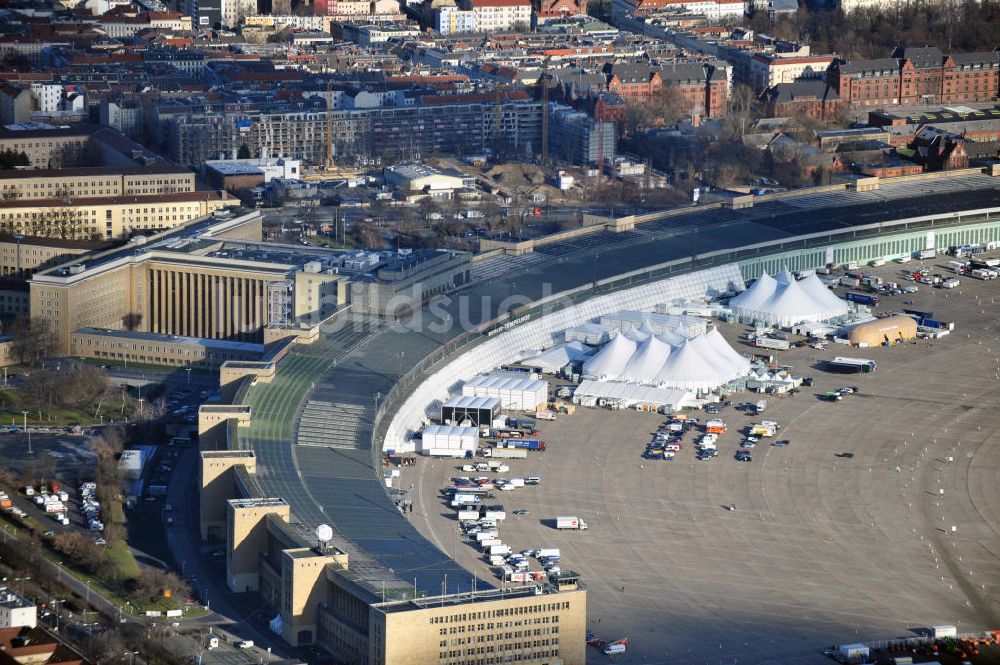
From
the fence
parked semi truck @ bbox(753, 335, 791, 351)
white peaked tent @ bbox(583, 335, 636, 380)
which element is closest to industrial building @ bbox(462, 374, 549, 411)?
the fence

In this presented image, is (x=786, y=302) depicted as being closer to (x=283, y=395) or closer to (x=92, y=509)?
(x=283, y=395)

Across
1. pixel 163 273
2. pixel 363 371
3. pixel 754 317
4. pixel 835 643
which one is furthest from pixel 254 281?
pixel 835 643

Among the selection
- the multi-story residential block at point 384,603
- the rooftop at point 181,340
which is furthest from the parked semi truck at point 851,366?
the multi-story residential block at point 384,603

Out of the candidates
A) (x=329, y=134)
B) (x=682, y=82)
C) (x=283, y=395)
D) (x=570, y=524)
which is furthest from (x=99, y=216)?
(x=682, y=82)

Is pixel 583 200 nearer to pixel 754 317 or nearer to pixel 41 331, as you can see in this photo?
pixel 754 317

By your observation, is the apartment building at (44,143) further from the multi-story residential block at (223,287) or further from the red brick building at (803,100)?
the red brick building at (803,100)

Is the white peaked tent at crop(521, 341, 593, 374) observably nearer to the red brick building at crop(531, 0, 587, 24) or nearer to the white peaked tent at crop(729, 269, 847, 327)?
the white peaked tent at crop(729, 269, 847, 327)
